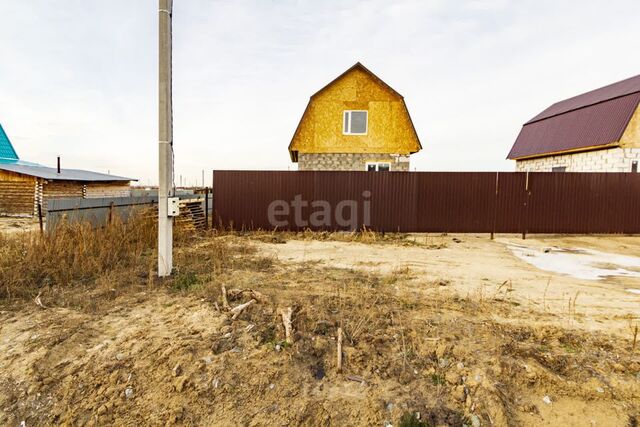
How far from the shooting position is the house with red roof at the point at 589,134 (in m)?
12.4

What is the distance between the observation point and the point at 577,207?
31.5 feet

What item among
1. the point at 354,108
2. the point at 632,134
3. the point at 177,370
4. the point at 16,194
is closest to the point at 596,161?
the point at 632,134

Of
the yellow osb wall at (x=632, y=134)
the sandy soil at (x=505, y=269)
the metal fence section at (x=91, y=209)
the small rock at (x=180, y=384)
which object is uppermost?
the yellow osb wall at (x=632, y=134)

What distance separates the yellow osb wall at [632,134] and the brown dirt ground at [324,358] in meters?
11.7

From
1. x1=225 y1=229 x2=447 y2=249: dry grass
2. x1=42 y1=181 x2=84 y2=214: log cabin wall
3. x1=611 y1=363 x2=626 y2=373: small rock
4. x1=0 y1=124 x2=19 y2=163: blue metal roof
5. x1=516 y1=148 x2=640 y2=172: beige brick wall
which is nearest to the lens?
x1=611 y1=363 x2=626 y2=373: small rock

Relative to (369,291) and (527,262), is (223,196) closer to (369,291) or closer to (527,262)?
(369,291)

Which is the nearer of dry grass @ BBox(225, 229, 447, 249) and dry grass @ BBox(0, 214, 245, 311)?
dry grass @ BBox(0, 214, 245, 311)

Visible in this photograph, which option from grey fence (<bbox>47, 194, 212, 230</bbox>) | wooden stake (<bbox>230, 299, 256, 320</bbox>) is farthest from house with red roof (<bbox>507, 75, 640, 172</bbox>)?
grey fence (<bbox>47, 194, 212, 230</bbox>)

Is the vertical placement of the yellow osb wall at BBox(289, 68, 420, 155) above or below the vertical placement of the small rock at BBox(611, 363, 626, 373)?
above

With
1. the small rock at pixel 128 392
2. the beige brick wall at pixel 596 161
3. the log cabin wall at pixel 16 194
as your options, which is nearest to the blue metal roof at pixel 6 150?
the log cabin wall at pixel 16 194

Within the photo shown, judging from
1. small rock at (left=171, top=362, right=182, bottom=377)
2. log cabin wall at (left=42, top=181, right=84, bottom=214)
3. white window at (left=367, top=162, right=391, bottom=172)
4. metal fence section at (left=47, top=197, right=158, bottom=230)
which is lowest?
small rock at (left=171, top=362, right=182, bottom=377)

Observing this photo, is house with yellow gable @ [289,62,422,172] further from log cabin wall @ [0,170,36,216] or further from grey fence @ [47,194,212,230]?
log cabin wall @ [0,170,36,216]

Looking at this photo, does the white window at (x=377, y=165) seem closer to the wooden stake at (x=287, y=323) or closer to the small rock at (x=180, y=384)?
the wooden stake at (x=287, y=323)

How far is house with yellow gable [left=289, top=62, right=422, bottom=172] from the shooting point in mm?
13836
